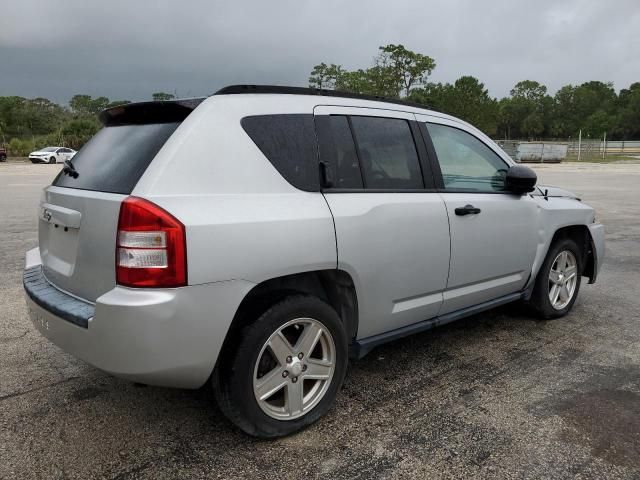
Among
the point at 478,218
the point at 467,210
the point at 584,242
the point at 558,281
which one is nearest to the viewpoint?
the point at 467,210

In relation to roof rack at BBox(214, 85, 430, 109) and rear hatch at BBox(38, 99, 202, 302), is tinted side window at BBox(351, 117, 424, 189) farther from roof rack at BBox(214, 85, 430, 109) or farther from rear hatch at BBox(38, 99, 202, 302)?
rear hatch at BBox(38, 99, 202, 302)

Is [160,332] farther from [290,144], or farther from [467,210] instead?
[467,210]

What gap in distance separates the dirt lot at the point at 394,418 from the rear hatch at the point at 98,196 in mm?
788

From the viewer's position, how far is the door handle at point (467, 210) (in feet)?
11.4

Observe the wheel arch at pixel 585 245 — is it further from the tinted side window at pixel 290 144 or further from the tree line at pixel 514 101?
the tree line at pixel 514 101

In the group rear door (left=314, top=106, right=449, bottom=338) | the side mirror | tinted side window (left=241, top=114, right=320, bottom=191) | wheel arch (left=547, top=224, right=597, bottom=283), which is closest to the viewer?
tinted side window (left=241, top=114, right=320, bottom=191)

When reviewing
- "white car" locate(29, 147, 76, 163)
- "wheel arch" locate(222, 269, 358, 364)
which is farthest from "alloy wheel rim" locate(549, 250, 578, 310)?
"white car" locate(29, 147, 76, 163)

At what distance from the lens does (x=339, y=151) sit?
10.00 feet

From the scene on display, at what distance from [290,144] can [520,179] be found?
189 cm

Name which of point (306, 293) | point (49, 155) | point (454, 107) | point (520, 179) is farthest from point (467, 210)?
point (454, 107)

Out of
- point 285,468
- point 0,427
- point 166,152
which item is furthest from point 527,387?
point 0,427

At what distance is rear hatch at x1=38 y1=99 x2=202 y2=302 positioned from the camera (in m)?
2.48

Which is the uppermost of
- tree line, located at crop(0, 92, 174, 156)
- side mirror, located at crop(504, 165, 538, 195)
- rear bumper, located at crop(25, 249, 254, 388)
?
tree line, located at crop(0, 92, 174, 156)

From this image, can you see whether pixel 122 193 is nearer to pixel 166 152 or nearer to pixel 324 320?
pixel 166 152
